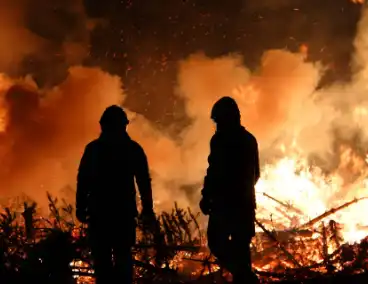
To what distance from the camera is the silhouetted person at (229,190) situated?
512 centimetres

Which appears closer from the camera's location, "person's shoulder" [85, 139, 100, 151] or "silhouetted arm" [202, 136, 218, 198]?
"silhouetted arm" [202, 136, 218, 198]

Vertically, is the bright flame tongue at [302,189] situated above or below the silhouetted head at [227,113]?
above

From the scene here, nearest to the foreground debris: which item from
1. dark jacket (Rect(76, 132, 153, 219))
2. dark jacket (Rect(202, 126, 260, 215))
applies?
dark jacket (Rect(76, 132, 153, 219))

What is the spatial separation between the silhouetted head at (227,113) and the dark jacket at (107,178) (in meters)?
1.06

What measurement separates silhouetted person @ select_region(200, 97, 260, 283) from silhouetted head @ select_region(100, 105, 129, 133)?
3.45ft

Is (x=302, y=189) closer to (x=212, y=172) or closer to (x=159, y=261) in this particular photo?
(x=159, y=261)

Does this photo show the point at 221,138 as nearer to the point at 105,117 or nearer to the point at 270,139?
the point at 105,117

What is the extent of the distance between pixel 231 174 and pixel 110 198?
53.5 inches

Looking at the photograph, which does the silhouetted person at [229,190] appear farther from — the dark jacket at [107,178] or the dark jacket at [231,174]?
the dark jacket at [107,178]

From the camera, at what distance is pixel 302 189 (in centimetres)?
2311

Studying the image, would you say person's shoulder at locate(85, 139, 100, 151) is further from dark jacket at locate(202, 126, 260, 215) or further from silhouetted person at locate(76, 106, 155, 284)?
dark jacket at locate(202, 126, 260, 215)

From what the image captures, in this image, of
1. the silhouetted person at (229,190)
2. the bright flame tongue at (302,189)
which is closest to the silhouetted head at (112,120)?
the silhouetted person at (229,190)

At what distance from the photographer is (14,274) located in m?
6.19

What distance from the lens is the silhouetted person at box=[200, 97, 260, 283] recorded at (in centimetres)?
512
